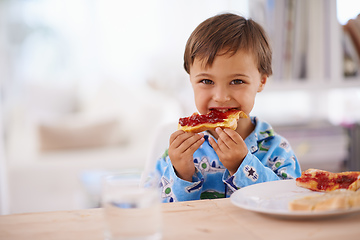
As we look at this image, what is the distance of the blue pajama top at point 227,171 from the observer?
1300 millimetres

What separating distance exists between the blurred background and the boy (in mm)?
235

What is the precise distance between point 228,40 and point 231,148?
0.37 m

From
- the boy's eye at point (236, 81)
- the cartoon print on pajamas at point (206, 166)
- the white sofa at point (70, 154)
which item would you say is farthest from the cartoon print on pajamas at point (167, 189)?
the white sofa at point (70, 154)

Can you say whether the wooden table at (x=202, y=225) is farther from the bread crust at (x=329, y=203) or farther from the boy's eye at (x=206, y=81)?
the boy's eye at (x=206, y=81)

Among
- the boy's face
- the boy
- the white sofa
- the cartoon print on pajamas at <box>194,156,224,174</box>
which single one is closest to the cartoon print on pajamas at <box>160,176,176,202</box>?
the boy

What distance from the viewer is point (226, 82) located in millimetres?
1422

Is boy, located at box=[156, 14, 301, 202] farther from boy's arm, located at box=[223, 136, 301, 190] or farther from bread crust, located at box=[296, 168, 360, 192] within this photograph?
bread crust, located at box=[296, 168, 360, 192]

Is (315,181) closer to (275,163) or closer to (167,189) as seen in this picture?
(275,163)

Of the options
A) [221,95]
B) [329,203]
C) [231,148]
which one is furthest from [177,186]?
[329,203]

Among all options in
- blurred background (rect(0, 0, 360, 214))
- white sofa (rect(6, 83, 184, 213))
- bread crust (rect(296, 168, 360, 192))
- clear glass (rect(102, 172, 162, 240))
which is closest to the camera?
clear glass (rect(102, 172, 162, 240))

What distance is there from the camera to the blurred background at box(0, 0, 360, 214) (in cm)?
301

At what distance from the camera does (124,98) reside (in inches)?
196

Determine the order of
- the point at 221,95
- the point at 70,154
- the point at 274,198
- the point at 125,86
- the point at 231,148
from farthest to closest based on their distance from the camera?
the point at 125,86 < the point at 70,154 < the point at 221,95 < the point at 231,148 < the point at 274,198

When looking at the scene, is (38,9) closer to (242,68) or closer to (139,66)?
(139,66)
